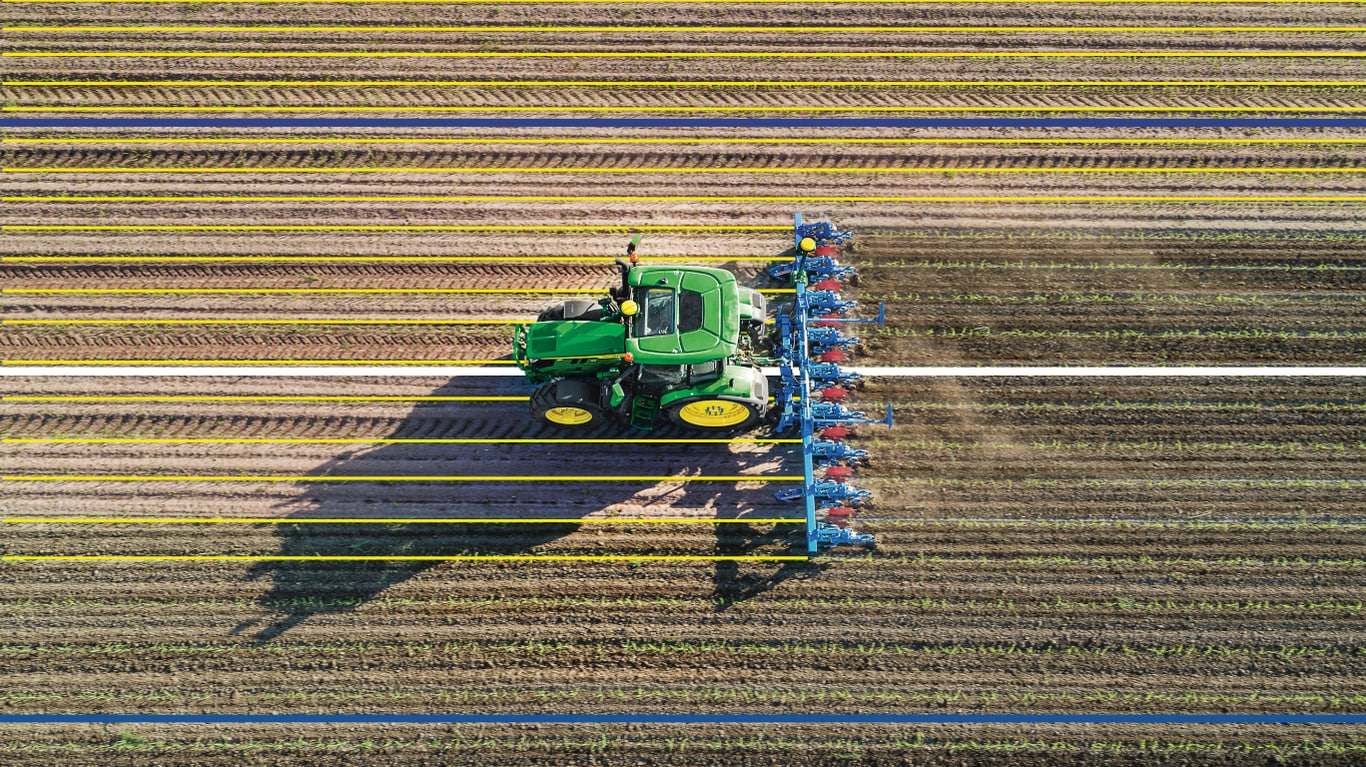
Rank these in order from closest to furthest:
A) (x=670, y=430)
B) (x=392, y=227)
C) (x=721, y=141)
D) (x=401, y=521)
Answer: (x=401, y=521) < (x=670, y=430) < (x=392, y=227) < (x=721, y=141)

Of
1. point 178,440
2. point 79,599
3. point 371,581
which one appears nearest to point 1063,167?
point 371,581

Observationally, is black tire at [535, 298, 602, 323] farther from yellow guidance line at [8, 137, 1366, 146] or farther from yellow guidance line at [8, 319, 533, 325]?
yellow guidance line at [8, 137, 1366, 146]

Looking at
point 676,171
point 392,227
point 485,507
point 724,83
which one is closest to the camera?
point 485,507

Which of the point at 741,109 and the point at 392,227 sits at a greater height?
the point at 741,109

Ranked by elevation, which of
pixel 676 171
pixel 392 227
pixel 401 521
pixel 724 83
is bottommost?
pixel 401 521

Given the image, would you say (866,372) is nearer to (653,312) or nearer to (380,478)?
(653,312)

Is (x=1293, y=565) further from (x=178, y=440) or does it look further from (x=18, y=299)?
(x=18, y=299)

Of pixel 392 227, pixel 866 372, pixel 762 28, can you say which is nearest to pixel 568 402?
pixel 866 372
